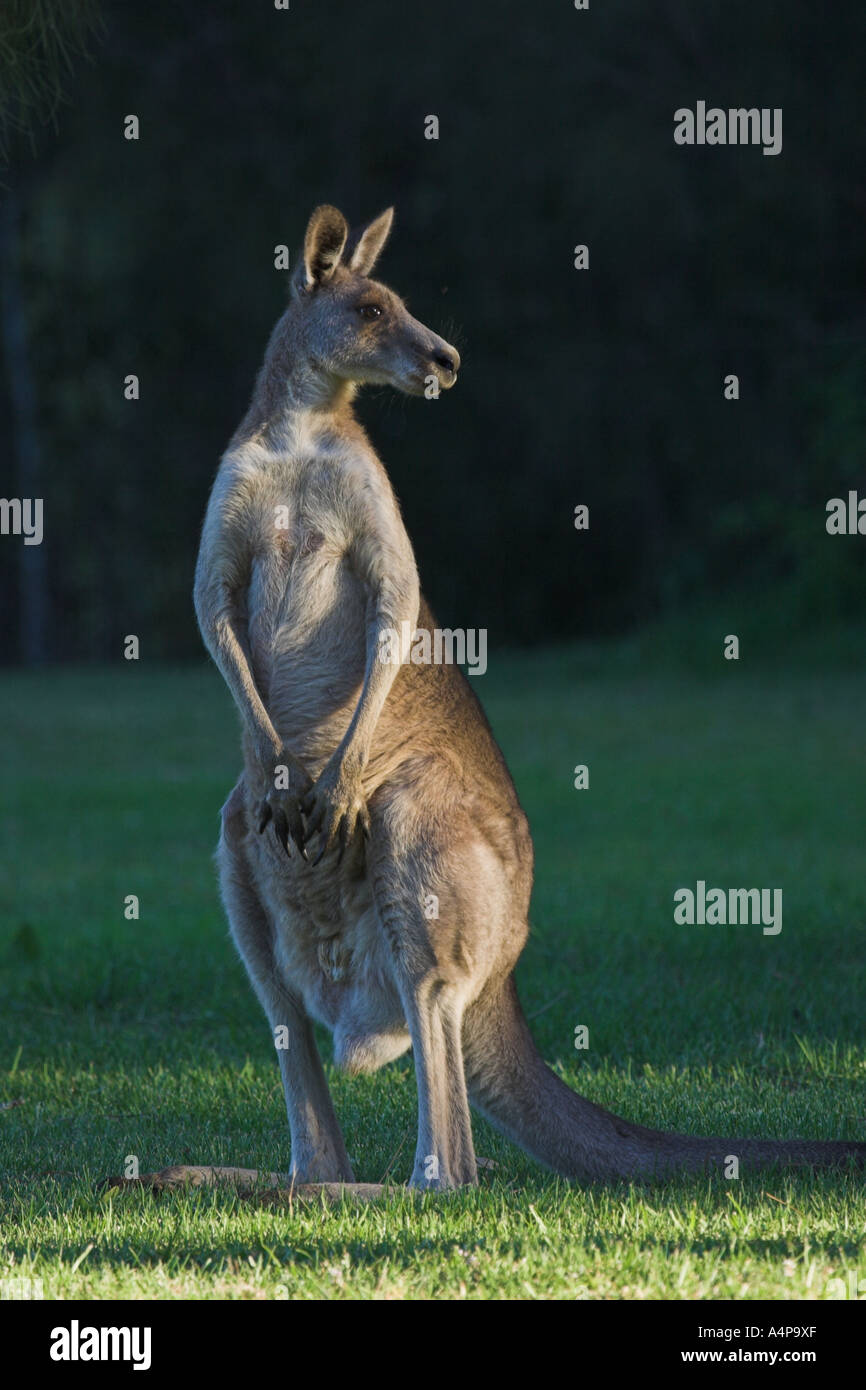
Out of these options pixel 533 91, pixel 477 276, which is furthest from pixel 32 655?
pixel 533 91

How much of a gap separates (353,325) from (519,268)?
16.3 metres

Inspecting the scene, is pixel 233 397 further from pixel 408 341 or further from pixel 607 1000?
pixel 408 341

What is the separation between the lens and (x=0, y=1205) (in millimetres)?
3604

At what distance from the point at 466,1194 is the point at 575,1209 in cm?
20

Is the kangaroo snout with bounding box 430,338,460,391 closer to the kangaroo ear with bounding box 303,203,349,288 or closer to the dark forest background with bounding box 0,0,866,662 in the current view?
the kangaroo ear with bounding box 303,203,349,288

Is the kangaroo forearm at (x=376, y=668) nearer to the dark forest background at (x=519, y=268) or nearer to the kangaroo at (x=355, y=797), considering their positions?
the kangaroo at (x=355, y=797)

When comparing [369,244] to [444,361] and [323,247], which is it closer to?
[323,247]

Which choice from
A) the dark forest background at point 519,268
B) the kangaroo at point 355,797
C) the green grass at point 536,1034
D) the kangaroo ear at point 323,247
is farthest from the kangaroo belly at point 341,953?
the dark forest background at point 519,268

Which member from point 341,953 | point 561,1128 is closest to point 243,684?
point 341,953

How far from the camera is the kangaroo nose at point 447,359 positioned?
3.76m

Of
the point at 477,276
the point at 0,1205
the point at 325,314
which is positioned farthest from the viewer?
the point at 477,276

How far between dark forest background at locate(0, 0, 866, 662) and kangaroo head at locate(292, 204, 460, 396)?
44.0 feet
